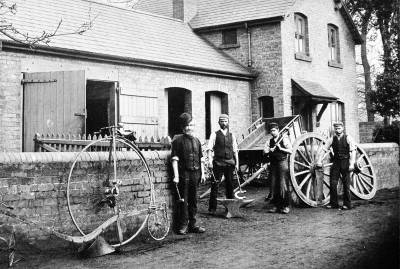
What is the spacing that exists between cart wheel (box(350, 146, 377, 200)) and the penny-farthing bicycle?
5.49 metres

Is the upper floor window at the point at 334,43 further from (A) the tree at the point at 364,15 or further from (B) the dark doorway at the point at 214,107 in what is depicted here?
(B) the dark doorway at the point at 214,107

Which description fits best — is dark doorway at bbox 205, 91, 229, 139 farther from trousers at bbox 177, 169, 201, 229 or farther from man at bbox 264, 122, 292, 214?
trousers at bbox 177, 169, 201, 229

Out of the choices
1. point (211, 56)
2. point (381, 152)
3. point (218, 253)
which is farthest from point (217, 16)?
point (218, 253)

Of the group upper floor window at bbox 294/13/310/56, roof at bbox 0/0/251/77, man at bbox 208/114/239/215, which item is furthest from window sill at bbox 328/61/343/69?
man at bbox 208/114/239/215

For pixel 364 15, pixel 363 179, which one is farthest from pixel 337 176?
pixel 364 15

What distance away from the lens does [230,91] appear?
17281mm

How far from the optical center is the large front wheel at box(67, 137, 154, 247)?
639 cm

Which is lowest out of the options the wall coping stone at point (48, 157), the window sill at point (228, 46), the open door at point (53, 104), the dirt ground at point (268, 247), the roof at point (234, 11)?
the dirt ground at point (268, 247)

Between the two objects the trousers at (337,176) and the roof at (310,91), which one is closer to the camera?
the trousers at (337,176)

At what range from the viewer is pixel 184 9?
20.1 m

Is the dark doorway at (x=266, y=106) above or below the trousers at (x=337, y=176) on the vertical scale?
above

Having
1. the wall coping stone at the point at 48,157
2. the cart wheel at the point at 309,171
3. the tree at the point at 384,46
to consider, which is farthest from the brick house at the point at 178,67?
the cart wheel at the point at 309,171

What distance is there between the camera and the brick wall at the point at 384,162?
12773 mm

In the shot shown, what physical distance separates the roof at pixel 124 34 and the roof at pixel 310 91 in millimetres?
1874
